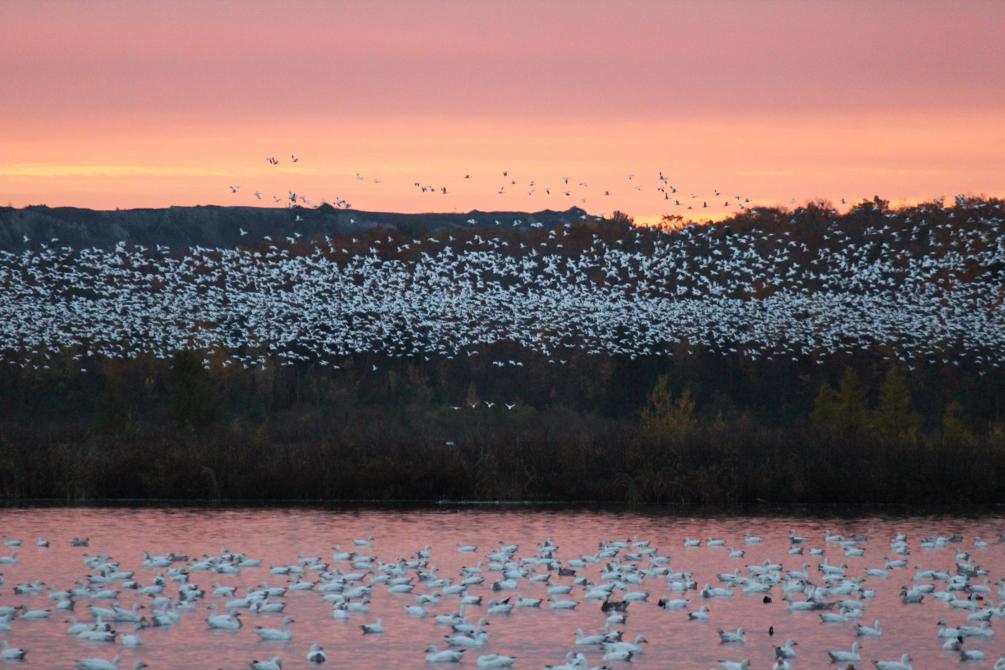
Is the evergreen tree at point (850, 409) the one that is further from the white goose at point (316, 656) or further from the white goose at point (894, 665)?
the white goose at point (316, 656)

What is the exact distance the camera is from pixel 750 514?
35688 millimetres

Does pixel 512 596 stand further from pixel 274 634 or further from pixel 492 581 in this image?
pixel 274 634

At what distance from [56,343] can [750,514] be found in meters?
45.8

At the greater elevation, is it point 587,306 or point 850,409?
point 587,306

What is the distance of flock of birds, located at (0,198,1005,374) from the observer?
67125mm

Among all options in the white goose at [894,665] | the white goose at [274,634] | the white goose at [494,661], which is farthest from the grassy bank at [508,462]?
the white goose at [494,661]

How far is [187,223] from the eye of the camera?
454ft

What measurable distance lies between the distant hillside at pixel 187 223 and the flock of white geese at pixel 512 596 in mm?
104201

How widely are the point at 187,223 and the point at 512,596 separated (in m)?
119

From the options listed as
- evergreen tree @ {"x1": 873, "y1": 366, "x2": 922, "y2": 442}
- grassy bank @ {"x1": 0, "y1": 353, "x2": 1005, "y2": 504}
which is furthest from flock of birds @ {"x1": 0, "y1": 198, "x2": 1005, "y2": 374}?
grassy bank @ {"x1": 0, "y1": 353, "x2": 1005, "y2": 504}

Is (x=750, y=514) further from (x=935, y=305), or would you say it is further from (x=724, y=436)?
(x=935, y=305)

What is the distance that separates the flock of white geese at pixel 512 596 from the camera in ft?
63.9

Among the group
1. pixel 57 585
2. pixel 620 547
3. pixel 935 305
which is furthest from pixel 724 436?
pixel 935 305

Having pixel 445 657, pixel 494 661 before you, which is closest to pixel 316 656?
pixel 445 657
